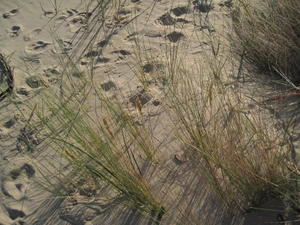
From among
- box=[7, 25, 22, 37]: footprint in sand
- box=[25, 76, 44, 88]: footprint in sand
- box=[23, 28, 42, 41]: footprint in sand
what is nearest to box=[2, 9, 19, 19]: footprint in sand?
box=[7, 25, 22, 37]: footprint in sand

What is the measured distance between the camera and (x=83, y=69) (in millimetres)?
2705

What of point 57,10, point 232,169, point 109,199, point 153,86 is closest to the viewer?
point 232,169

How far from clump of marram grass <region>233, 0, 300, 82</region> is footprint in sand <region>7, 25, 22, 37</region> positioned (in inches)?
78.6

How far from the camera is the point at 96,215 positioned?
1807 mm

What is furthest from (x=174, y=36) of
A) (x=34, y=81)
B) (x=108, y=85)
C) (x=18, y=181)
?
(x=18, y=181)

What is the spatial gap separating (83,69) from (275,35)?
142 centimetres

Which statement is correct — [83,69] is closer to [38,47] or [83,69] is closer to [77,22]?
[38,47]

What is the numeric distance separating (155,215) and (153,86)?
103cm

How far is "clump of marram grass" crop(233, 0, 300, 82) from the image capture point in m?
2.21

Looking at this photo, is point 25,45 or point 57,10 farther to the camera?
point 57,10

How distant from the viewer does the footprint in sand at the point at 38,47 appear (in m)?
2.96

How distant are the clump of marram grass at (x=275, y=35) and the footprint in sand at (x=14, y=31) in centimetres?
200

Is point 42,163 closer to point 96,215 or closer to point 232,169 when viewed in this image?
point 96,215

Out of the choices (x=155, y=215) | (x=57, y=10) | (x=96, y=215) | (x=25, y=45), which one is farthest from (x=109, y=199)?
(x=57, y=10)
